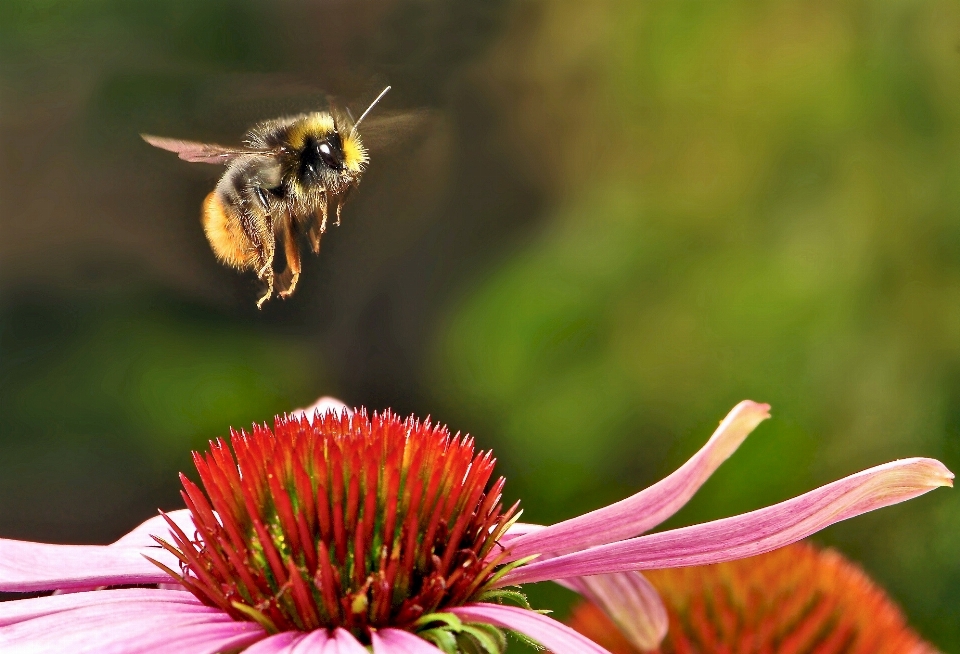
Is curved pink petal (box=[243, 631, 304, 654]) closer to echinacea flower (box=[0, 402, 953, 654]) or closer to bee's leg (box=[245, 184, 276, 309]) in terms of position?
echinacea flower (box=[0, 402, 953, 654])

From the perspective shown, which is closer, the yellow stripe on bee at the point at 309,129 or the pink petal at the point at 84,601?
the pink petal at the point at 84,601

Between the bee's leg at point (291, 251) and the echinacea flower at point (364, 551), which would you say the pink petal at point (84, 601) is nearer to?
the echinacea flower at point (364, 551)

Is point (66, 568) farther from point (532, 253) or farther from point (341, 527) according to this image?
point (532, 253)

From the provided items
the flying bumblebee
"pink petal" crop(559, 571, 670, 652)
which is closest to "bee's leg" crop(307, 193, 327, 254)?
the flying bumblebee

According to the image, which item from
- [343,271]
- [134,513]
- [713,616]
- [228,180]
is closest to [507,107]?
[343,271]

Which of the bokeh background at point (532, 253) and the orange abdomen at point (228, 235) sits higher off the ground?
the bokeh background at point (532, 253)

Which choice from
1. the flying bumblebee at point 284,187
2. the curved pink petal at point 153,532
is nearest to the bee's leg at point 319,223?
the flying bumblebee at point 284,187

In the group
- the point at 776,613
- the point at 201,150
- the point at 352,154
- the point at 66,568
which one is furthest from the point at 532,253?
the point at 66,568
